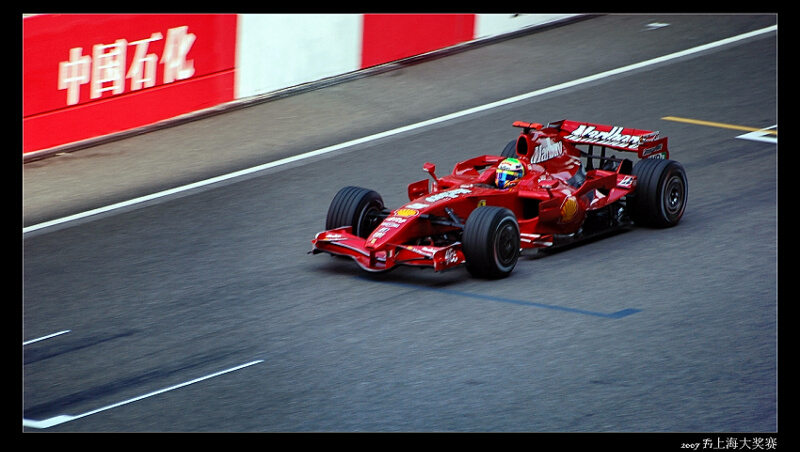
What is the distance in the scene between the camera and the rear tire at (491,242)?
31.1ft

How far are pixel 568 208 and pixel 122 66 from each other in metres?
6.69

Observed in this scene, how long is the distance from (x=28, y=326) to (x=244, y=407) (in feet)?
8.91

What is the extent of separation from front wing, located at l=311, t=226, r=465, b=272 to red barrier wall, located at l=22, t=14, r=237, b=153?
5441 mm

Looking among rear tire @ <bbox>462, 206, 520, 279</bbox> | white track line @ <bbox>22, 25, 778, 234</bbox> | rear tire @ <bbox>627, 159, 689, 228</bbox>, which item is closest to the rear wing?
rear tire @ <bbox>627, 159, 689, 228</bbox>

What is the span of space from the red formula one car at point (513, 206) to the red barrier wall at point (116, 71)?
513 cm

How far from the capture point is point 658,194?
10945mm

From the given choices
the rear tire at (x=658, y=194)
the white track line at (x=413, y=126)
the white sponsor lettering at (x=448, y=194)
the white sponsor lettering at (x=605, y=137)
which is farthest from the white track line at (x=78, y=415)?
the white sponsor lettering at (x=605, y=137)

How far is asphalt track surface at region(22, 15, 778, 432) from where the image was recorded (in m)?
→ 7.41

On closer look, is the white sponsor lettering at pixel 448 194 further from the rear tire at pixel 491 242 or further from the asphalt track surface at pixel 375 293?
the asphalt track surface at pixel 375 293

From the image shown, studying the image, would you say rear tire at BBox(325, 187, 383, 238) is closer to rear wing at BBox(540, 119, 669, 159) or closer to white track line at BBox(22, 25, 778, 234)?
rear wing at BBox(540, 119, 669, 159)

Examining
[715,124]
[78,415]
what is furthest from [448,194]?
[715,124]

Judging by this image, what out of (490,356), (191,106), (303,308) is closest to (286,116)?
(191,106)

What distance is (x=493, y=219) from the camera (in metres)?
9.48

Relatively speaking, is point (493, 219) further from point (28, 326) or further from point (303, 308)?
point (28, 326)
